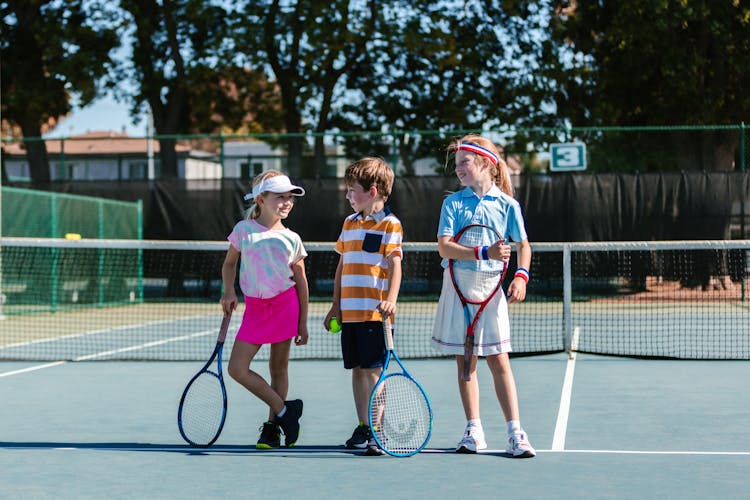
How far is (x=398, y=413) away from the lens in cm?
557

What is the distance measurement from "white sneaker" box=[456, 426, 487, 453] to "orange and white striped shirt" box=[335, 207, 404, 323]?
0.70 meters

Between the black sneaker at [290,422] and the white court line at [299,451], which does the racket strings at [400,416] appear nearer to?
the white court line at [299,451]

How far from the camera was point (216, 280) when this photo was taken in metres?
19.4

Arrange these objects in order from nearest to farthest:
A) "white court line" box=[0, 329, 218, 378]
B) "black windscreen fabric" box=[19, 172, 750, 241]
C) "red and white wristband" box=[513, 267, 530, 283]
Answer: "red and white wristband" box=[513, 267, 530, 283] → "white court line" box=[0, 329, 218, 378] → "black windscreen fabric" box=[19, 172, 750, 241]

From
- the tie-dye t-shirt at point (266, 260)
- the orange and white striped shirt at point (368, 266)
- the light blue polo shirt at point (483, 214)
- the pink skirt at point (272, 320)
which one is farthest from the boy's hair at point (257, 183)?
the light blue polo shirt at point (483, 214)

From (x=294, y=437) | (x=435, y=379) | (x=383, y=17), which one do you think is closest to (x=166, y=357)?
(x=435, y=379)

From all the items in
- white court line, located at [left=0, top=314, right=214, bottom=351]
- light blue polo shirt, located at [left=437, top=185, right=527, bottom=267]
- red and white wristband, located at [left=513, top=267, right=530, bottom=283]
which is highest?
light blue polo shirt, located at [left=437, top=185, right=527, bottom=267]

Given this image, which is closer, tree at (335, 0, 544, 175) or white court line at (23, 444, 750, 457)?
white court line at (23, 444, 750, 457)

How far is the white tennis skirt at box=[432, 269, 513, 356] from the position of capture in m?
5.50

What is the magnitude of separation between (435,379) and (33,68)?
18832 millimetres

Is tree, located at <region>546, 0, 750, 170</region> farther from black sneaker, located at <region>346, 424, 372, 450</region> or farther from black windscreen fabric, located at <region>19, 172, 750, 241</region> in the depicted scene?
black sneaker, located at <region>346, 424, 372, 450</region>

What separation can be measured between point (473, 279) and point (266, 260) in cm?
104

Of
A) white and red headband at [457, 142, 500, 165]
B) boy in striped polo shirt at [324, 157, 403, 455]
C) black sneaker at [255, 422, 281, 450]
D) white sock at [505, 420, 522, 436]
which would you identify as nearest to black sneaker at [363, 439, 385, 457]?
boy in striped polo shirt at [324, 157, 403, 455]

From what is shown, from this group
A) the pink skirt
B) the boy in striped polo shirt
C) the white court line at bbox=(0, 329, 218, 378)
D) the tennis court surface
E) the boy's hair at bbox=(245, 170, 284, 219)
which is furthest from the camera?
the white court line at bbox=(0, 329, 218, 378)
